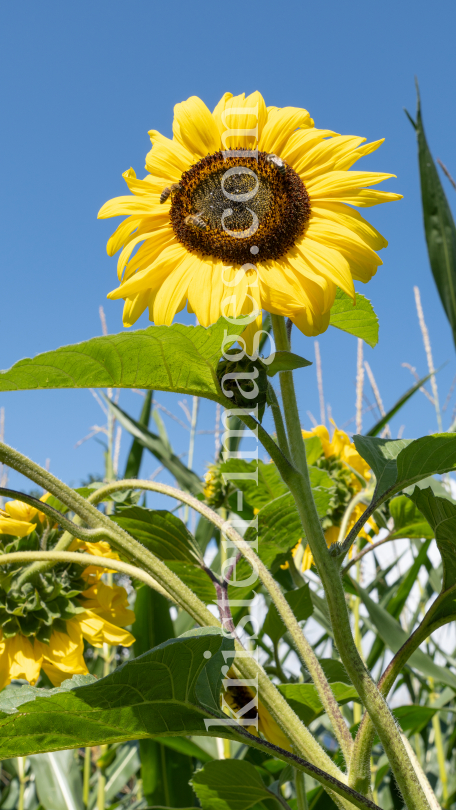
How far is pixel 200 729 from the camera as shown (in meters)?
0.43

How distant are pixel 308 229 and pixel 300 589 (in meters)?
0.42

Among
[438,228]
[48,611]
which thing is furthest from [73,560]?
[438,228]

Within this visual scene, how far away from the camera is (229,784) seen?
1.93ft

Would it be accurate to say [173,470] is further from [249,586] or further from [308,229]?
[308,229]

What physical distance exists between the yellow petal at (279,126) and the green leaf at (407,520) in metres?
0.42

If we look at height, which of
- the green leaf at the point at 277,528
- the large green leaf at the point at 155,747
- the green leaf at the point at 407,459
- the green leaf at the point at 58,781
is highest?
the green leaf at the point at 407,459

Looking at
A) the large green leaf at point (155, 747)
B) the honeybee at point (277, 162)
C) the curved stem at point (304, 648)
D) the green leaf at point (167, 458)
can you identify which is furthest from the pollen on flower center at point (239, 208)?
the green leaf at point (167, 458)

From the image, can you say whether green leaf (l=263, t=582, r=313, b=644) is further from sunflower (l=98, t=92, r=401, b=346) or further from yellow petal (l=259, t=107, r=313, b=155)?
yellow petal (l=259, t=107, r=313, b=155)

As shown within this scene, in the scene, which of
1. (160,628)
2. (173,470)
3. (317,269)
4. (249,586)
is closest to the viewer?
(317,269)

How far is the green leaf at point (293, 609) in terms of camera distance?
765 mm

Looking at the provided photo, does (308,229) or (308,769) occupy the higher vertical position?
(308,229)

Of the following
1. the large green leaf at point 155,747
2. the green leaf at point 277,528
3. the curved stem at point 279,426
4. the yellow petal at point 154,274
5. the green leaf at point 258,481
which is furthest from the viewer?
the large green leaf at point 155,747

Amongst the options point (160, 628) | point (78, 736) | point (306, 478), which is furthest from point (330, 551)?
point (160, 628)

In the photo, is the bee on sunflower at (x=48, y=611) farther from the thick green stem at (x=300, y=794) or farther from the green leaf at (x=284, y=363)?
the green leaf at (x=284, y=363)
